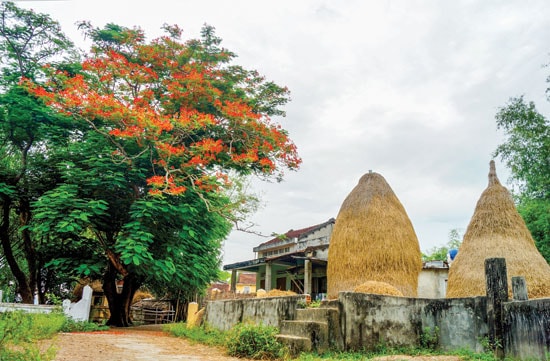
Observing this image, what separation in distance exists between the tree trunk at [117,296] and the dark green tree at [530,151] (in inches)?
549

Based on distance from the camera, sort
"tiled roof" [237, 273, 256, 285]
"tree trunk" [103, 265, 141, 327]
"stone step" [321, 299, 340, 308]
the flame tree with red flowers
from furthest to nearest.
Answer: "tiled roof" [237, 273, 256, 285], "tree trunk" [103, 265, 141, 327], the flame tree with red flowers, "stone step" [321, 299, 340, 308]

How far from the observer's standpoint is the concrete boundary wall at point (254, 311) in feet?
24.9

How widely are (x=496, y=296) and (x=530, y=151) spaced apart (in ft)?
32.3

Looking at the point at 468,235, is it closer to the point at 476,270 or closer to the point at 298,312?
the point at 476,270

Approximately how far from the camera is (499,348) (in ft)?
20.1

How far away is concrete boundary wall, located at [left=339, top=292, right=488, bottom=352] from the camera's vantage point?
21.8 feet

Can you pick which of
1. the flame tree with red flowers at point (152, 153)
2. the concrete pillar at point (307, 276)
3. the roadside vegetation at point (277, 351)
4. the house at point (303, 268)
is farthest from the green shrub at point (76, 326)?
the concrete pillar at point (307, 276)

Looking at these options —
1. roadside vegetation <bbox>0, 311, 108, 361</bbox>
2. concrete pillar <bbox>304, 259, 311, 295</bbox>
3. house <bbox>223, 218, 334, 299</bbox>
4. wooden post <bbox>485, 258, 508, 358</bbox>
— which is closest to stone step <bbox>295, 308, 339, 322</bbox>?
wooden post <bbox>485, 258, 508, 358</bbox>

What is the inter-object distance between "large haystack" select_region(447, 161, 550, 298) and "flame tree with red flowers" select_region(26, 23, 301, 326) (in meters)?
5.38

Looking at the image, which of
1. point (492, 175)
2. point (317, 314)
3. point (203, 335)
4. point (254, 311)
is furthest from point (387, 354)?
point (492, 175)

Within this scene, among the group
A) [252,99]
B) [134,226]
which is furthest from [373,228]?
[134,226]

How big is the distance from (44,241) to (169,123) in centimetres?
626

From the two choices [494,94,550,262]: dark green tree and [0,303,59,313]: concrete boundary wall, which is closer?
[0,303,59,313]: concrete boundary wall

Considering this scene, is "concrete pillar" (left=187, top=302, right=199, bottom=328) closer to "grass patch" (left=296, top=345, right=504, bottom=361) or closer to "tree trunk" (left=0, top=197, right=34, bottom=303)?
"tree trunk" (left=0, top=197, right=34, bottom=303)
